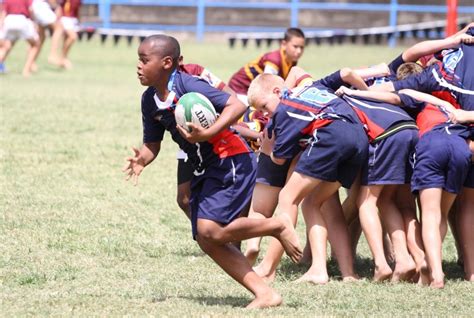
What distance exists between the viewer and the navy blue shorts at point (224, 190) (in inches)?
231

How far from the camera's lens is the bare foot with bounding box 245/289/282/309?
5.91m

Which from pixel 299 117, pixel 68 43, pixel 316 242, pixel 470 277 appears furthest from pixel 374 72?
pixel 68 43

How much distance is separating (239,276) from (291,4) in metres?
25.8

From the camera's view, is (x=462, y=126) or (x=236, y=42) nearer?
(x=462, y=126)

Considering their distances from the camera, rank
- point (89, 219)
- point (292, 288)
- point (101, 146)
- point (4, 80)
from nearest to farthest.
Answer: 1. point (292, 288)
2. point (89, 219)
3. point (101, 146)
4. point (4, 80)

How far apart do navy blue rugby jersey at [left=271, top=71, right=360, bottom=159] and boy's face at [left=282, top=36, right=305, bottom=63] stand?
15.7 ft

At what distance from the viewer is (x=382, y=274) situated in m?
6.84

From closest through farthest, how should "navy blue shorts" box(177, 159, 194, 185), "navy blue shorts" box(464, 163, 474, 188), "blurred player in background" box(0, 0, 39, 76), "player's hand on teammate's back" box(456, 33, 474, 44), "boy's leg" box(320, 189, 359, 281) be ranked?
"navy blue shorts" box(464, 163, 474, 188), "boy's leg" box(320, 189, 359, 281), "player's hand on teammate's back" box(456, 33, 474, 44), "navy blue shorts" box(177, 159, 194, 185), "blurred player in background" box(0, 0, 39, 76)

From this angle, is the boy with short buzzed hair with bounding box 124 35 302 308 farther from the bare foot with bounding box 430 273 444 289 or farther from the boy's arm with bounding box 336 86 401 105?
the boy's arm with bounding box 336 86 401 105

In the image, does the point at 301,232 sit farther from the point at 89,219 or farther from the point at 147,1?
the point at 147,1

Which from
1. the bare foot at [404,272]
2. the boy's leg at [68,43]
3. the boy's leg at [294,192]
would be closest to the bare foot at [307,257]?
the bare foot at [404,272]

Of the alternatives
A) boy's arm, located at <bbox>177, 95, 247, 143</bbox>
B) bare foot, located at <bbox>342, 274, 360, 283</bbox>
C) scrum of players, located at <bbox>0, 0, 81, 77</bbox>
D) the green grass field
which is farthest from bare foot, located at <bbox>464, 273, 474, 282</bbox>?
scrum of players, located at <bbox>0, 0, 81, 77</bbox>

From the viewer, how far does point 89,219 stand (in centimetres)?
855

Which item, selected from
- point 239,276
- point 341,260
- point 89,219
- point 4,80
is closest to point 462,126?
point 341,260
